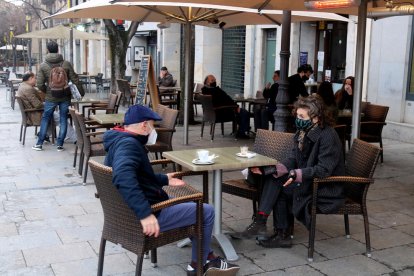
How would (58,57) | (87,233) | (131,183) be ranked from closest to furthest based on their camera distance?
1. (131,183)
2. (87,233)
3. (58,57)

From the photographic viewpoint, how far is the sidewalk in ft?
14.2

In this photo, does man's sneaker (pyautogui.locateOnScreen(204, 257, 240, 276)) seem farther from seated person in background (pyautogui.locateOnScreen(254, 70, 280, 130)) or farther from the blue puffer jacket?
seated person in background (pyautogui.locateOnScreen(254, 70, 280, 130))

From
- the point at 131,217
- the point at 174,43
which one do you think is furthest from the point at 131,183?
the point at 174,43

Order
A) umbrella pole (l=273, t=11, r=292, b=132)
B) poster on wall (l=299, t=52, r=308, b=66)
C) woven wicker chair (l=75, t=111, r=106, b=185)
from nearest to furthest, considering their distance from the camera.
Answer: woven wicker chair (l=75, t=111, r=106, b=185) → umbrella pole (l=273, t=11, r=292, b=132) → poster on wall (l=299, t=52, r=308, b=66)

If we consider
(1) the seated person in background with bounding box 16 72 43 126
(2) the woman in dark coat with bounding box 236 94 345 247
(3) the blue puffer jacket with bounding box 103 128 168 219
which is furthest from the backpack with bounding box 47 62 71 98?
(3) the blue puffer jacket with bounding box 103 128 168 219

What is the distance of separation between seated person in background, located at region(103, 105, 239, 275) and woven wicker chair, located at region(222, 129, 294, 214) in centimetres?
96

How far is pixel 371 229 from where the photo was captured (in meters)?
5.31

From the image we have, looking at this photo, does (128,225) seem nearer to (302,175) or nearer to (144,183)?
(144,183)

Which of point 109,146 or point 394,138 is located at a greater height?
point 109,146

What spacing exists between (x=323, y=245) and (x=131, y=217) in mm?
2103

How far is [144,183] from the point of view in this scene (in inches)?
143

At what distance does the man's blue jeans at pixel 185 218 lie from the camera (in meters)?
3.70

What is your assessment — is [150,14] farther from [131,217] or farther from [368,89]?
[131,217]

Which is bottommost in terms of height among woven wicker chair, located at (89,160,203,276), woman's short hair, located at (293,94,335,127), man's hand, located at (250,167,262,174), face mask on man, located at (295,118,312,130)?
woven wicker chair, located at (89,160,203,276)
